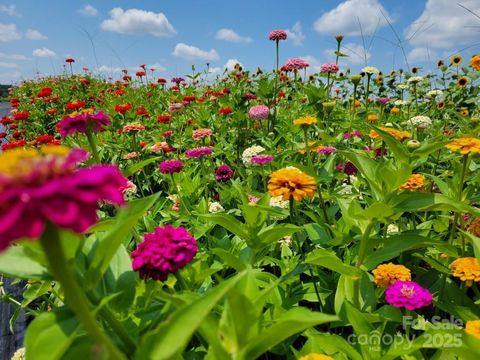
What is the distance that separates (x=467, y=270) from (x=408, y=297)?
260mm

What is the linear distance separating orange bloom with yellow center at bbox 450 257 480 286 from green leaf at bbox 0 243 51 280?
118 centimetres

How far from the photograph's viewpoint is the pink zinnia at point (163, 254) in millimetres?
934

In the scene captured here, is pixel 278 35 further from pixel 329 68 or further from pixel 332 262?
pixel 332 262

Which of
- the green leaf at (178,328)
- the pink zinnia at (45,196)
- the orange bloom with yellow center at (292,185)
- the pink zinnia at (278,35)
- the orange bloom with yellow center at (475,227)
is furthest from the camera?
the pink zinnia at (278,35)

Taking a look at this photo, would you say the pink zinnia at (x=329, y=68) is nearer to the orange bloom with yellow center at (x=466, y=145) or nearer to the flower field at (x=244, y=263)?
the flower field at (x=244, y=263)

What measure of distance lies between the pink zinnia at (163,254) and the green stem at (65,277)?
361 millimetres

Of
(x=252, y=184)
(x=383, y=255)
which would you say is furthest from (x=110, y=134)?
(x=383, y=255)

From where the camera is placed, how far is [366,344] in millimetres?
1057

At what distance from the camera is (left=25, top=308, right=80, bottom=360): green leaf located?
562 mm

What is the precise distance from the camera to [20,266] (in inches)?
26.5

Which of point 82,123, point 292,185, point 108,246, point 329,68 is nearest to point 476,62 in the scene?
point 329,68

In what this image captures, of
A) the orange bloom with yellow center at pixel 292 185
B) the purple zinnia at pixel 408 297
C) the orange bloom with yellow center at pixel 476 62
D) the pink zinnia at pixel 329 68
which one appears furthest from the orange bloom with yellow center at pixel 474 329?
the orange bloom with yellow center at pixel 476 62

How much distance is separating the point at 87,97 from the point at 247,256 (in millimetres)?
6671

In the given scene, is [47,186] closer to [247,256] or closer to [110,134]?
[247,256]
